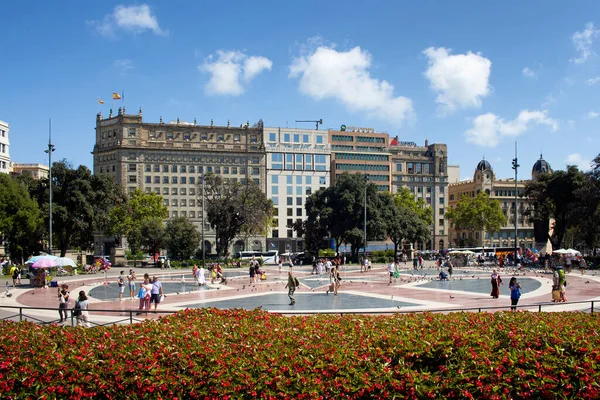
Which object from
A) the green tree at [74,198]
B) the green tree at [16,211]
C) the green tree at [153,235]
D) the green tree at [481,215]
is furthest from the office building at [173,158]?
the green tree at [16,211]

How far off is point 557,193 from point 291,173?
50744 millimetres

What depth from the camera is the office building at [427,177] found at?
112m

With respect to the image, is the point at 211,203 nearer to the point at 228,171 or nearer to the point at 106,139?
the point at 228,171

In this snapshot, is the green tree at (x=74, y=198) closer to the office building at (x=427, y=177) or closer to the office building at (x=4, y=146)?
the office building at (x=4, y=146)

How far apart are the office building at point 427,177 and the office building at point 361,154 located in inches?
218

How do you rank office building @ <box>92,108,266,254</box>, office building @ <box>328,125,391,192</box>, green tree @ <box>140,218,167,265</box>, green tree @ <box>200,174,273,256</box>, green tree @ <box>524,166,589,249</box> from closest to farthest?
green tree @ <box>200,174,273,256</box> < green tree @ <box>524,166,589,249</box> < green tree @ <box>140,218,167,265</box> < office building @ <box>92,108,266,254</box> < office building @ <box>328,125,391,192</box>

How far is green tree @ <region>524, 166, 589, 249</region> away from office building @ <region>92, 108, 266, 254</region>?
48.6 metres

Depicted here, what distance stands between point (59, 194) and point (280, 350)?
55137 mm

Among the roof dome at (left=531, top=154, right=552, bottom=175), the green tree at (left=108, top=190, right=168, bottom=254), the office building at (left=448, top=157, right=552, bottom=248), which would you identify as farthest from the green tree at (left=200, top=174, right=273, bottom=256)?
the roof dome at (left=531, top=154, right=552, bottom=175)

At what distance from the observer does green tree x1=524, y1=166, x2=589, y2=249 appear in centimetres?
5972

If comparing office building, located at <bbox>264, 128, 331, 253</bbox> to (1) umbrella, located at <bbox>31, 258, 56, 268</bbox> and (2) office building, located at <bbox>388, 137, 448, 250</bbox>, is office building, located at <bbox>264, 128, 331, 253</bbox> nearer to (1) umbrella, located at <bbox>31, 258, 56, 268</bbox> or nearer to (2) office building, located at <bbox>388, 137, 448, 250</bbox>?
(2) office building, located at <bbox>388, 137, 448, 250</bbox>

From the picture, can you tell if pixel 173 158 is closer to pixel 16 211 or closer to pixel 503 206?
pixel 16 211

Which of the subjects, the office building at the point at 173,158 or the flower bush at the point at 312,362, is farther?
the office building at the point at 173,158

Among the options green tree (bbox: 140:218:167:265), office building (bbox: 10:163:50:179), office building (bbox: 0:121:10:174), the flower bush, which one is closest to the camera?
the flower bush
